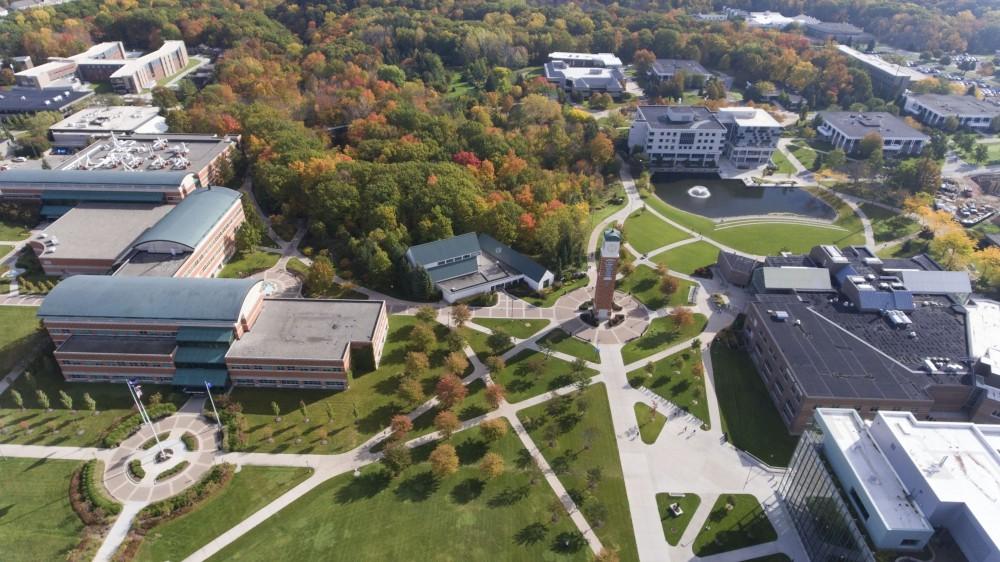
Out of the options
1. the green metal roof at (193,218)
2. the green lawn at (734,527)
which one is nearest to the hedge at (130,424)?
the green metal roof at (193,218)

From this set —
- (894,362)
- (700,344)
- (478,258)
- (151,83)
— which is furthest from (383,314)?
(151,83)

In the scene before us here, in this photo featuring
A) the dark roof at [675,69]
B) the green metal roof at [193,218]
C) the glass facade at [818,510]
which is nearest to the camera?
the glass facade at [818,510]

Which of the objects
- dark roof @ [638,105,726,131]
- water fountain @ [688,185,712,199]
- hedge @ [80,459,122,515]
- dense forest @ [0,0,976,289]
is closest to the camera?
hedge @ [80,459,122,515]

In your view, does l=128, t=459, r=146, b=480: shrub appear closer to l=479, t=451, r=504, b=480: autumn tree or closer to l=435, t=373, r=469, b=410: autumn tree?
l=435, t=373, r=469, b=410: autumn tree

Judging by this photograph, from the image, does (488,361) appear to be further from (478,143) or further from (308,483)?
(478,143)

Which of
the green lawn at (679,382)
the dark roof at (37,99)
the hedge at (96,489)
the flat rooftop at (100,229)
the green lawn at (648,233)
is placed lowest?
the green lawn at (679,382)

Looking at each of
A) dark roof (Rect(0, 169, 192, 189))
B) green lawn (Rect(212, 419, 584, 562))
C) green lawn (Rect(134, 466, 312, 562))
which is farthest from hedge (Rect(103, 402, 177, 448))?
Answer: dark roof (Rect(0, 169, 192, 189))

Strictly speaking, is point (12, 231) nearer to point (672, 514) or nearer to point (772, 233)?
point (672, 514)

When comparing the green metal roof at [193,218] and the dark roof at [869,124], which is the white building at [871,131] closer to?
the dark roof at [869,124]
